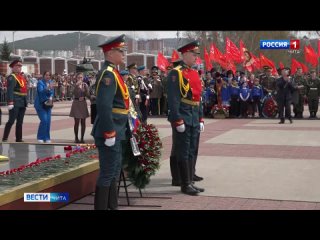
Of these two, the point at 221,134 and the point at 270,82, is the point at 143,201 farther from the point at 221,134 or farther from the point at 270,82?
the point at 270,82

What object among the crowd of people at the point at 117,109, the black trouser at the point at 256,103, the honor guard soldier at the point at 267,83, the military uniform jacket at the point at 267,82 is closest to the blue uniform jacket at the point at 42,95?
the crowd of people at the point at 117,109

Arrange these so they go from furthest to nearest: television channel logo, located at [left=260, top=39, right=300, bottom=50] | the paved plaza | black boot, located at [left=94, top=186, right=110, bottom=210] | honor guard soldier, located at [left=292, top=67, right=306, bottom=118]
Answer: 1. television channel logo, located at [left=260, top=39, right=300, bottom=50]
2. honor guard soldier, located at [left=292, top=67, right=306, bottom=118]
3. the paved plaza
4. black boot, located at [left=94, top=186, right=110, bottom=210]

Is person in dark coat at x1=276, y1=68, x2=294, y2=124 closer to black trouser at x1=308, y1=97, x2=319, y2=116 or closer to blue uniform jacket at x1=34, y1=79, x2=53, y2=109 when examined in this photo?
black trouser at x1=308, y1=97, x2=319, y2=116

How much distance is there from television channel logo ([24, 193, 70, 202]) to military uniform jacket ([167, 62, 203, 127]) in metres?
1.78

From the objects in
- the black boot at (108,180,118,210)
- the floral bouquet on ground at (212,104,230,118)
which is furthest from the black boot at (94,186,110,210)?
the floral bouquet on ground at (212,104,230,118)

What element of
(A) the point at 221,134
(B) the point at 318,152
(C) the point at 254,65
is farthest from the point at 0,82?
(B) the point at 318,152

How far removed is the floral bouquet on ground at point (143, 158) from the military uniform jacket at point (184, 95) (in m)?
0.49

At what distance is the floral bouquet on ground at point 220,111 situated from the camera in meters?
19.9

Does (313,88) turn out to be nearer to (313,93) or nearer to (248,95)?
(313,93)

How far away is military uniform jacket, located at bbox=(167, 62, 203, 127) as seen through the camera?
716 cm

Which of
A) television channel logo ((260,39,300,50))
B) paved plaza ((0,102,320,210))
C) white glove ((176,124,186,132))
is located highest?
television channel logo ((260,39,300,50))

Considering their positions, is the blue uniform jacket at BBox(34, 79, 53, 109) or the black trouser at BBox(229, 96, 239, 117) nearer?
the blue uniform jacket at BBox(34, 79, 53, 109)

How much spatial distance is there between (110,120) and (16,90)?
7.08m

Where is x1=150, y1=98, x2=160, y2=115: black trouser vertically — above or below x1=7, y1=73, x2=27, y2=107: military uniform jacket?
below
